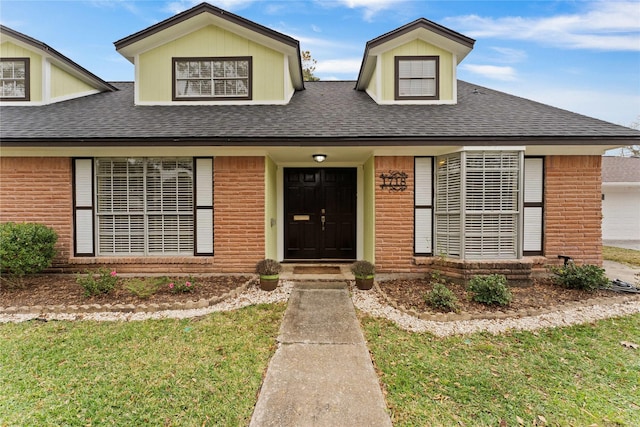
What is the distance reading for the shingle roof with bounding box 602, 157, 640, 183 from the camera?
487 inches

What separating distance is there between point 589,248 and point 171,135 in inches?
355

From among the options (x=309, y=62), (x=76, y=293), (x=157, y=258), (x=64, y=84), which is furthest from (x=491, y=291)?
(x=309, y=62)

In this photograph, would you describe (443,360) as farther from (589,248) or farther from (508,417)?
(589,248)

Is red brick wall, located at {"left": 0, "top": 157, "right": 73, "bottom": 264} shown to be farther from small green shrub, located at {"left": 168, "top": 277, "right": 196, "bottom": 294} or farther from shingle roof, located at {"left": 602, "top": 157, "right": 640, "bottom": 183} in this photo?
shingle roof, located at {"left": 602, "top": 157, "right": 640, "bottom": 183}

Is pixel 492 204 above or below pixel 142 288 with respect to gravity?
A: above

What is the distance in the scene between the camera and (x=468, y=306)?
183 inches

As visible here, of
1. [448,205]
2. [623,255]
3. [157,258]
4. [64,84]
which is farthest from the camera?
[623,255]

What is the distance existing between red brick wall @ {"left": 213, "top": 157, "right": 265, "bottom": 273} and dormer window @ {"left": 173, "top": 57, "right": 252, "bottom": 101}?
2.11 meters

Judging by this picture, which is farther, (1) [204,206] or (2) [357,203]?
(2) [357,203]

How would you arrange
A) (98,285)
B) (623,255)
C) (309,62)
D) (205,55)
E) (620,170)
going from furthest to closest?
(309,62), (620,170), (623,255), (205,55), (98,285)

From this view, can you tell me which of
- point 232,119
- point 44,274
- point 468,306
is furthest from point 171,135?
point 468,306

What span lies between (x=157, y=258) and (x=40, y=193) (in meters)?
2.79

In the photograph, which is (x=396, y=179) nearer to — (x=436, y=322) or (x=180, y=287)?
(x=436, y=322)

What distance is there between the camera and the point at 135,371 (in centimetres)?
297
